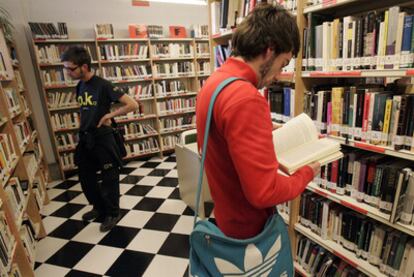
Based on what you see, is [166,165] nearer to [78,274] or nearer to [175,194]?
[175,194]

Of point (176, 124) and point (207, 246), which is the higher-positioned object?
point (207, 246)

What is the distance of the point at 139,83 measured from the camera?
4305 mm

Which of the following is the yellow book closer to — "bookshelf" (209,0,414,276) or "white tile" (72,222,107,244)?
"bookshelf" (209,0,414,276)

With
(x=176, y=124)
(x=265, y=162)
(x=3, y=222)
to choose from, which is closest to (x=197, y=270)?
(x=265, y=162)

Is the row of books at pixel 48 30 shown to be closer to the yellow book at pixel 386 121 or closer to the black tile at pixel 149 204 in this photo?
the black tile at pixel 149 204

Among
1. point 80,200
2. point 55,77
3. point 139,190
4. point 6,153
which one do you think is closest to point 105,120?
point 6,153

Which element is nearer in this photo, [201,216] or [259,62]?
[259,62]

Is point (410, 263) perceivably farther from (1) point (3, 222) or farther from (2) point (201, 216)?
(1) point (3, 222)

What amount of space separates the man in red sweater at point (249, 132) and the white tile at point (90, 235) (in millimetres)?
1911

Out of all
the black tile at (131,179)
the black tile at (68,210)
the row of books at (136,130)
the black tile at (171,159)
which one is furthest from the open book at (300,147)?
the row of books at (136,130)

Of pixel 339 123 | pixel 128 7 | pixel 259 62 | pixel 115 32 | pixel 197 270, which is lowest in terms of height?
pixel 197 270

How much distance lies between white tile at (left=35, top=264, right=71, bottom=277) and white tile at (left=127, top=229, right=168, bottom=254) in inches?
20.3

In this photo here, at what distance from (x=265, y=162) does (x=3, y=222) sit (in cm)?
170

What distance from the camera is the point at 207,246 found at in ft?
2.56
